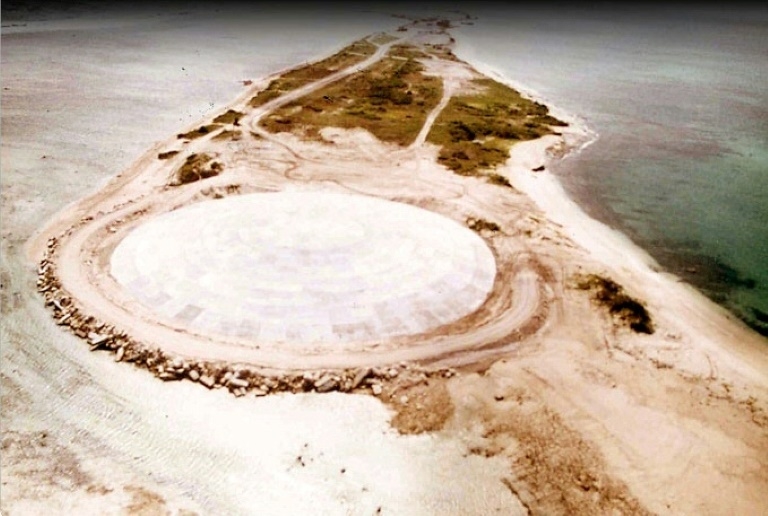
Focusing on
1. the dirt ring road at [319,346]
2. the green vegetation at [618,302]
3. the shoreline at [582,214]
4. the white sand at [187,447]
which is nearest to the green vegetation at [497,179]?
the shoreline at [582,214]

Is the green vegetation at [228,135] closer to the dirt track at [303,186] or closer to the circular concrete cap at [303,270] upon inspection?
the dirt track at [303,186]

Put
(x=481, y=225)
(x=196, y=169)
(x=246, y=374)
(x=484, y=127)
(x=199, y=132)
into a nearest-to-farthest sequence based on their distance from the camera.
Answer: (x=246, y=374) → (x=481, y=225) → (x=196, y=169) → (x=199, y=132) → (x=484, y=127)

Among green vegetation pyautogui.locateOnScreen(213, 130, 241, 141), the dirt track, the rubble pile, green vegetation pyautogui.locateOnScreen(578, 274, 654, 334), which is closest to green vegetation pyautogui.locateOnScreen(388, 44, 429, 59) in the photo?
the dirt track

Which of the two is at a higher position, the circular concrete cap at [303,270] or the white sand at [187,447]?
the circular concrete cap at [303,270]

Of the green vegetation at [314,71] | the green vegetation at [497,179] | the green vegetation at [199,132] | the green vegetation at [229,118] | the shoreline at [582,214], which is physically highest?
the green vegetation at [314,71]

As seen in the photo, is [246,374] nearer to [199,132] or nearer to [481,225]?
[481,225]

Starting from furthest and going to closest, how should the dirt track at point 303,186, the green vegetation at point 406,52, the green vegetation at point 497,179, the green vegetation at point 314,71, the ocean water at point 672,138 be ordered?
the green vegetation at point 406,52
the green vegetation at point 314,71
the green vegetation at point 497,179
the ocean water at point 672,138
the dirt track at point 303,186

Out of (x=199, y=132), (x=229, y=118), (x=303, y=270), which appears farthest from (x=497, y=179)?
(x=229, y=118)
